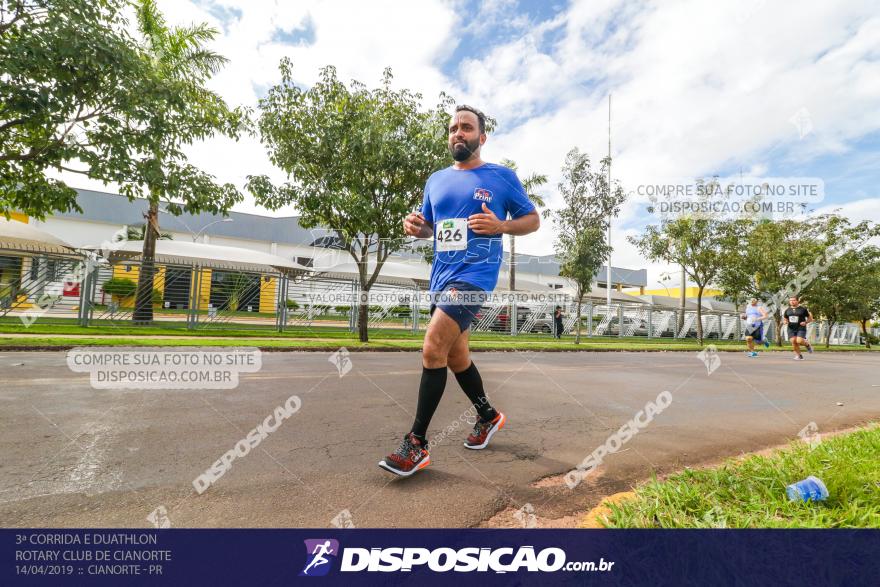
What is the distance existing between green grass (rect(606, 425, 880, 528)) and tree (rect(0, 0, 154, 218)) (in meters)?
8.57

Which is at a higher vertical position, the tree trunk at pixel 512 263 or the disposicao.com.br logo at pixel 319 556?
the tree trunk at pixel 512 263

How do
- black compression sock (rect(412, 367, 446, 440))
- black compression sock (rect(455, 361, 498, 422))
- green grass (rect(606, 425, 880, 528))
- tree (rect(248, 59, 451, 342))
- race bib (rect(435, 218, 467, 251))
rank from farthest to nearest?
1. tree (rect(248, 59, 451, 342))
2. black compression sock (rect(455, 361, 498, 422))
3. race bib (rect(435, 218, 467, 251))
4. black compression sock (rect(412, 367, 446, 440))
5. green grass (rect(606, 425, 880, 528))

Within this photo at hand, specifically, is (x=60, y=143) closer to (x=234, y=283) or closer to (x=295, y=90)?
(x=295, y=90)

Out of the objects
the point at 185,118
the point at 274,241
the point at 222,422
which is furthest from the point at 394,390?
the point at 274,241

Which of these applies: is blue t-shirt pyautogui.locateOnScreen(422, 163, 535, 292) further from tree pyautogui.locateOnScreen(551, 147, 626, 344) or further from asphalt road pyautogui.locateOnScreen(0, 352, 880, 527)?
tree pyautogui.locateOnScreen(551, 147, 626, 344)

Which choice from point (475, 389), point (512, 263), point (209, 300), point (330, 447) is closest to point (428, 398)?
point (475, 389)

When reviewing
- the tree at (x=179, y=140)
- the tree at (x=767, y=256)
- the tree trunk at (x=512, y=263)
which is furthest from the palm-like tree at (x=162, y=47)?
the tree at (x=767, y=256)

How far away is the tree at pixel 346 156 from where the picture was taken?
40.8 feet

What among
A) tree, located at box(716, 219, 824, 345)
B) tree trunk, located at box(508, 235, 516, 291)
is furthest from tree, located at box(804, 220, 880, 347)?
tree trunk, located at box(508, 235, 516, 291)

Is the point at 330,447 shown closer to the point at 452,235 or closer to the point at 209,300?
the point at 452,235

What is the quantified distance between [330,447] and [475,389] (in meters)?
0.97

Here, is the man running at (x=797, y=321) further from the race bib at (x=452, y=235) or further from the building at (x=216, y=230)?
the race bib at (x=452, y=235)

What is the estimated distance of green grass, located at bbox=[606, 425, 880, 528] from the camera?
181 cm

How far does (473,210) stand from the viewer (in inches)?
108
